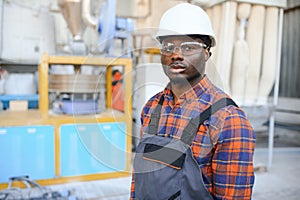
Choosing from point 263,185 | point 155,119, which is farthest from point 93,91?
point 263,185

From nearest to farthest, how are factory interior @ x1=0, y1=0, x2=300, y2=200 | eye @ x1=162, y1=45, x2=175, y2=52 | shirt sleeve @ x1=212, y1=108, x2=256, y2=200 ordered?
shirt sleeve @ x1=212, y1=108, x2=256, y2=200 → eye @ x1=162, y1=45, x2=175, y2=52 → factory interior @ x1=0, y1=0, x2=300, y2=200

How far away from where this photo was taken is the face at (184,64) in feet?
3.11

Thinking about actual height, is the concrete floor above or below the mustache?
below

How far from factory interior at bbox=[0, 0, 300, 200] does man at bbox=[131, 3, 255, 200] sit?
2.30 feet

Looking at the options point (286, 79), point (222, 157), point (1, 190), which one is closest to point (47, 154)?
point (1, 190)

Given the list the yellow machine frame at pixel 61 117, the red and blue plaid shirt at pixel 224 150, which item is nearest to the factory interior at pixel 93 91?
the yellow machine frame at pixel 61 117

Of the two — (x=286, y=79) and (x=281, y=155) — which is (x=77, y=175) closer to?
(x=281, y=155)

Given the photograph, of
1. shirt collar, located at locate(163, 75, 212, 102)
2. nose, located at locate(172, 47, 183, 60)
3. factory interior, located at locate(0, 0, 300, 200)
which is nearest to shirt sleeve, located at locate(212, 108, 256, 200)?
shirt collar, located at locate(163, 75, 212, 102)

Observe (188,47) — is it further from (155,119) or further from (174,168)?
(174,168)

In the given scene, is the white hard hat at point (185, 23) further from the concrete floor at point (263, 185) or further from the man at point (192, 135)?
the concrete floor at point (263, 185)

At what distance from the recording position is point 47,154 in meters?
2.73

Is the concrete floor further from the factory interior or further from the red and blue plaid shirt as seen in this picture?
the red and blue plaid shirt

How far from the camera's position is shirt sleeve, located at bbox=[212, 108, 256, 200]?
869 mm

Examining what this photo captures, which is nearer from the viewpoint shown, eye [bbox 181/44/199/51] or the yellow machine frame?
eye [bbox 181/44/199/51]
